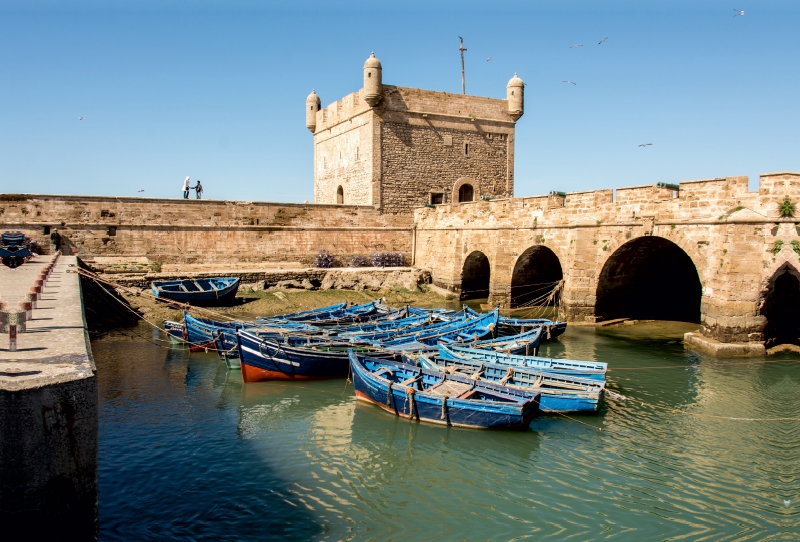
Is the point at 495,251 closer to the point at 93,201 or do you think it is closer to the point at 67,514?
the point at 93,201

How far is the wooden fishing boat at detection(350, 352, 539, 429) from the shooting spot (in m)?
10.2

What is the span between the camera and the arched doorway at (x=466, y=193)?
1184 inches

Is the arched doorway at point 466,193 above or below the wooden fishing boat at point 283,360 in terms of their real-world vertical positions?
above

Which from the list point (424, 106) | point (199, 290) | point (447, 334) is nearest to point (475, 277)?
point (424, 106)

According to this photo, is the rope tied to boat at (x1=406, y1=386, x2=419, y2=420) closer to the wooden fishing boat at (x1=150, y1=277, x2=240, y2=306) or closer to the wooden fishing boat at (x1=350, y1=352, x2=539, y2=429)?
the wooden fishing boat at (x1=350, y1=352, x2=539, y2=429)

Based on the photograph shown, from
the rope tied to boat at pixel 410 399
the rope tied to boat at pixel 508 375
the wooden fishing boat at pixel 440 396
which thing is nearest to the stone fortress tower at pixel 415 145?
the wooden fishing boat at pixel 440 396

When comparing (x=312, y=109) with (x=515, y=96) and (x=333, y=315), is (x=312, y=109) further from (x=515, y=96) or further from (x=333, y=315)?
(x=333, y=315)

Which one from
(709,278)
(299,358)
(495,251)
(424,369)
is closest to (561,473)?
(424,369)

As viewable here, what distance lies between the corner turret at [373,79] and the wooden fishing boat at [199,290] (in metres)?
10.4

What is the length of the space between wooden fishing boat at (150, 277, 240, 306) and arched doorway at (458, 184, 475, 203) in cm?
1285

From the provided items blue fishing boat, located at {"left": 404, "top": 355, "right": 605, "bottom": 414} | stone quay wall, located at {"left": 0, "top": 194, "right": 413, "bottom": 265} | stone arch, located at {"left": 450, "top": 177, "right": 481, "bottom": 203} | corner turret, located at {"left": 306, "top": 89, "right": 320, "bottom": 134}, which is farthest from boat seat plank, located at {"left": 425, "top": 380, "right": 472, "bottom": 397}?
corner turret, located at {"left": 306, "top": 89, "right": 320, "bottom": 134}

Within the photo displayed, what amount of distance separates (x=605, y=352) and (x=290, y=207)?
15.9m

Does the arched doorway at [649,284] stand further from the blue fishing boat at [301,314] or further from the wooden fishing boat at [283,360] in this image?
the wooden fishing boat at [283,360]

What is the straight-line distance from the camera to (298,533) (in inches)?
280
